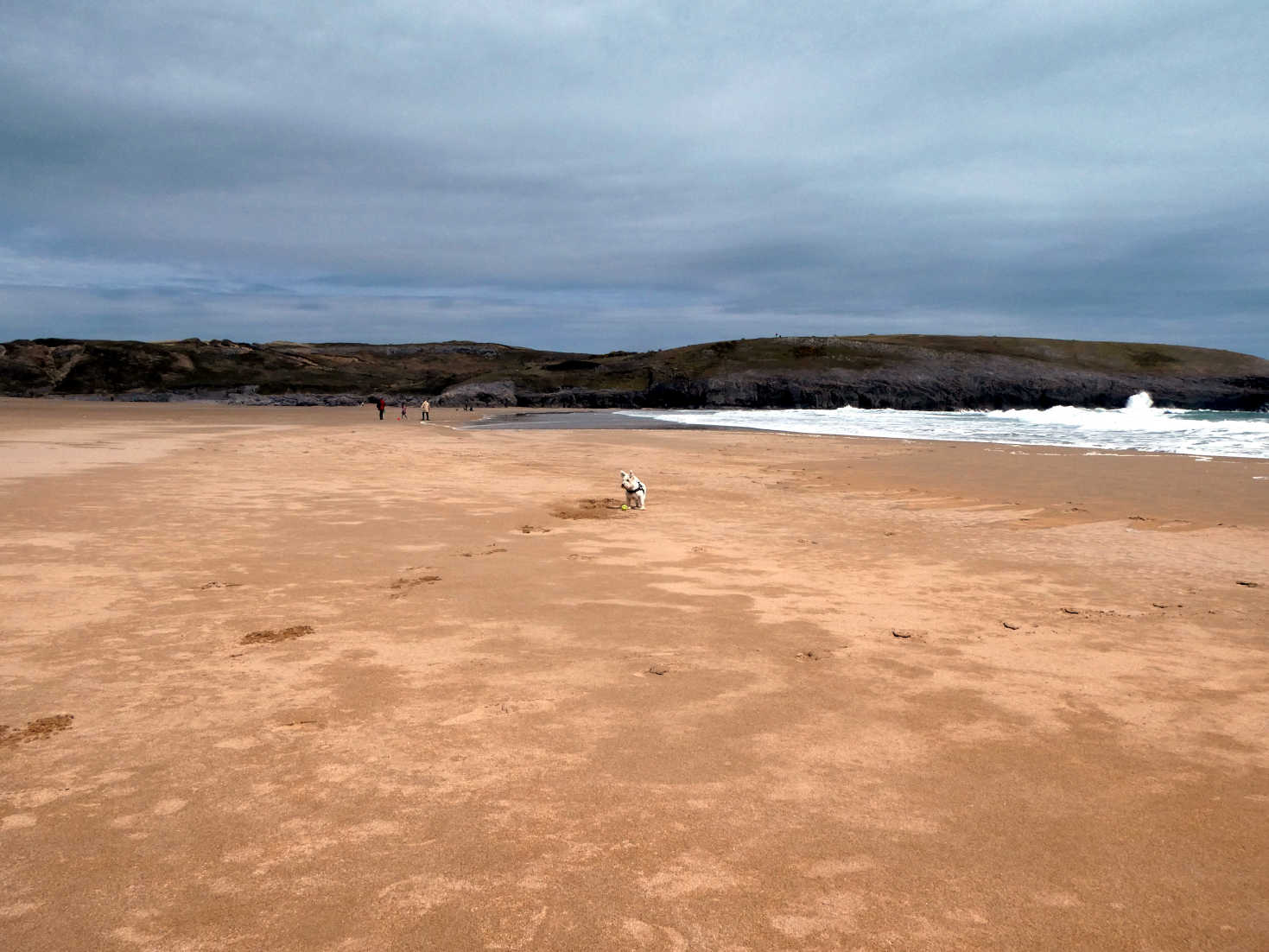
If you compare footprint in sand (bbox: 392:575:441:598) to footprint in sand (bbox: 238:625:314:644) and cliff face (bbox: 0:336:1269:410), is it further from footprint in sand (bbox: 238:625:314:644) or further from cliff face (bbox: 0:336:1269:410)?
cliff face (bbox: 0:336:1269:410)

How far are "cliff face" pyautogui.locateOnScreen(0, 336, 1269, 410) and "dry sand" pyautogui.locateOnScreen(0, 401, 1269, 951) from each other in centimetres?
6876

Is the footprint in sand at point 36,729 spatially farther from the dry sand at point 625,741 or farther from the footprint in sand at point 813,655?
the footprint in sand at point 813,655

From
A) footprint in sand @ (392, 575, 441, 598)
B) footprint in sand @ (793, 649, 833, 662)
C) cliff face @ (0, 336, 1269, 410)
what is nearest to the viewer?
footprint in sand @ (793, 649, 833, 662)

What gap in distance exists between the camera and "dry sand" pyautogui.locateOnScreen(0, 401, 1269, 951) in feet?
8.44

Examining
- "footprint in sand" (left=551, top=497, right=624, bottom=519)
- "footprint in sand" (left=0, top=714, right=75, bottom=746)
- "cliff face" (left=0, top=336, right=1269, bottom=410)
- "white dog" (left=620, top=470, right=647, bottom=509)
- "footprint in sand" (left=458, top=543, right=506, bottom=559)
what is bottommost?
"footprint in sand" (left=0, top=714, right=75, bottom=746)

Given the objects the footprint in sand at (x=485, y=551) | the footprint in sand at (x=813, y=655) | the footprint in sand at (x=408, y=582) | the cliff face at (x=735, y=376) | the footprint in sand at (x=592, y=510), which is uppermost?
the cliff face at (x=735, y=376)

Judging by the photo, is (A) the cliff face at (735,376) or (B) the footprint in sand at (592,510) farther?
(A) the cliff face at (735,376)

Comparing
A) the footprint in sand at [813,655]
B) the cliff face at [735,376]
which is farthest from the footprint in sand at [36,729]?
the cliff face at [735,376]

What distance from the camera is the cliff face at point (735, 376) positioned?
77.7 metres

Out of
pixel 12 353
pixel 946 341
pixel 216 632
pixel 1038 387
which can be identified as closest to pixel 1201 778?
pixel 216 632

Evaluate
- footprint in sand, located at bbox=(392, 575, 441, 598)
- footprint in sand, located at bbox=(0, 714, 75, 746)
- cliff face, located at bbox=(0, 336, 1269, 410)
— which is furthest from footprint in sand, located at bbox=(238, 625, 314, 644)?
cliff face, located at bbox=(0, 336, 1269, 410)

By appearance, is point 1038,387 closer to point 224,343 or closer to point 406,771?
point 406,771

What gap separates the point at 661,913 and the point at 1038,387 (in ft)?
289

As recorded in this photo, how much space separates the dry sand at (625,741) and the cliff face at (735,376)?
6876 centimetres
